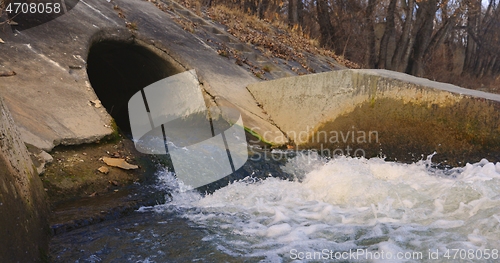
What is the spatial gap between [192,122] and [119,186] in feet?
10.7

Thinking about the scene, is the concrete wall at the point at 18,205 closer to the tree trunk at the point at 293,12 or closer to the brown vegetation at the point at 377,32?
the brown vegetation at the point at 377,32

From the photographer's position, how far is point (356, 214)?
4332mm

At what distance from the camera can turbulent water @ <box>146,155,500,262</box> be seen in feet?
11.4

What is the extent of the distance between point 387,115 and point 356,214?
9.10ft

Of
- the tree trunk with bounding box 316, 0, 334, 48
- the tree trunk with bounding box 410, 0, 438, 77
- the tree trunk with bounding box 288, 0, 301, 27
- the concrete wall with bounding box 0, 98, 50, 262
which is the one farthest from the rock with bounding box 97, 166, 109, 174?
the tree trunk with bounding box 316, 0, 334, 48

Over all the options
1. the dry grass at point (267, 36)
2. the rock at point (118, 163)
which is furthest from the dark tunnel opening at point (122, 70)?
the rock at point (118, 163)

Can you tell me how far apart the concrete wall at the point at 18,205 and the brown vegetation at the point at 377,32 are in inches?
344

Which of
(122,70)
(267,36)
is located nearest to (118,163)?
(122,70)

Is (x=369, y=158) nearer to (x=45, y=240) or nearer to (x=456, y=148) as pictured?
(x=456, y=148)

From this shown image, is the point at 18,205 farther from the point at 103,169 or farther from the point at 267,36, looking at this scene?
the point at 267,36

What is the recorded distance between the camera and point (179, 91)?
28.8ft

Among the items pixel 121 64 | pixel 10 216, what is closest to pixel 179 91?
pixel 121 64

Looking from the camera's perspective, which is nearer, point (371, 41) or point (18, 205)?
point (18, 205)

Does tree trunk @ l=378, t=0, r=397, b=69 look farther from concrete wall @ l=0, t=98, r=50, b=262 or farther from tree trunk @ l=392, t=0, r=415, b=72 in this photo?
concrete wall @ l=0, t=98, r=50, b=262
